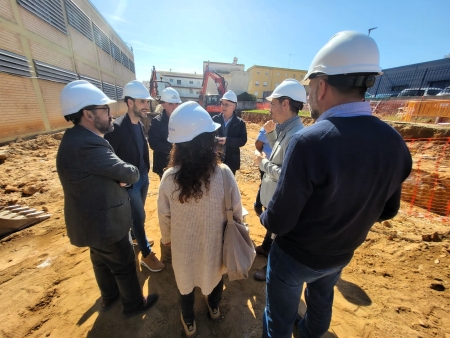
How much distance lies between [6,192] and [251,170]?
6.38m

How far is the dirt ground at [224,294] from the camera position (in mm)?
Result: 1972

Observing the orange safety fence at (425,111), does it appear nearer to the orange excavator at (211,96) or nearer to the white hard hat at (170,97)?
the orange excavator at (211,96)

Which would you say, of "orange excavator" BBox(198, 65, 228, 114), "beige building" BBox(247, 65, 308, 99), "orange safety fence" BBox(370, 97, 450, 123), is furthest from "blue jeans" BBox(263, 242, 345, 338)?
"beige building" BBox(247, 65, 308, 99)

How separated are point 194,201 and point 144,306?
156 centimetres

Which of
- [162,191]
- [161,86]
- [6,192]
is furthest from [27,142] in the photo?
[161,86]

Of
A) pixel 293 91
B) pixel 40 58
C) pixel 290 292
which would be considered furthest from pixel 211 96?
pixel 290 292

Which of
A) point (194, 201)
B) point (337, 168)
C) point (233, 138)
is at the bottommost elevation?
point (194, 201)

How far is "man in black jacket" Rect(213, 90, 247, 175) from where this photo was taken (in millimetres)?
3277

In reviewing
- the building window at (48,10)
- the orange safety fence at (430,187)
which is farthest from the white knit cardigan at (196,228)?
the building window at (48,10)

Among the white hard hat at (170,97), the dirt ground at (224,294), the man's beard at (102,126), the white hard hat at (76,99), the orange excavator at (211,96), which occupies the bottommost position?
the dirt ground at (224,294)

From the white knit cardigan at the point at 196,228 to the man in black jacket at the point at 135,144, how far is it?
1.00 metres

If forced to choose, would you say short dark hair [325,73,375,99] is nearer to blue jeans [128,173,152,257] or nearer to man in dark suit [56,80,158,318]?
man in dark suit [56,80,158,318]

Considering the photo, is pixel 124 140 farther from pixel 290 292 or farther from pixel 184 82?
pixel 184 82

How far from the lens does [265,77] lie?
4053cm
